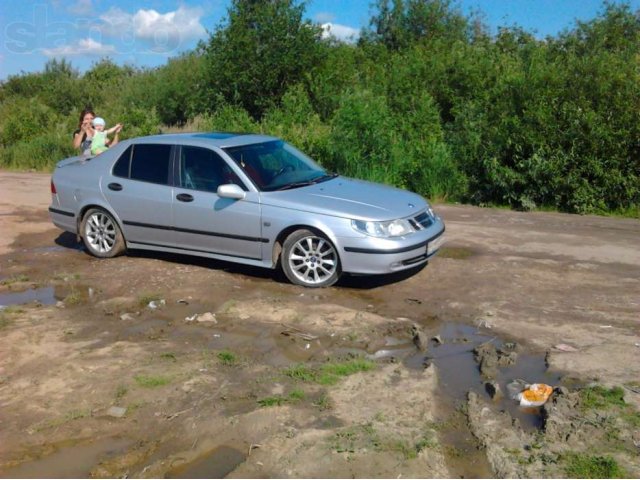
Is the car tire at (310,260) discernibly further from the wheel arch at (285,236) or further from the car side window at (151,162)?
the car side window at (151,162)

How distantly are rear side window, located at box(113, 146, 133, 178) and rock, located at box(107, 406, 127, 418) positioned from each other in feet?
15.4

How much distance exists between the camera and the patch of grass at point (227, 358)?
5.63 m

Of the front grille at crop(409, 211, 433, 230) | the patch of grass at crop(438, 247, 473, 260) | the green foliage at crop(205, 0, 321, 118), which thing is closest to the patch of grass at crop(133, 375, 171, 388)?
the front grille at crop(409, 211, 433, 230)

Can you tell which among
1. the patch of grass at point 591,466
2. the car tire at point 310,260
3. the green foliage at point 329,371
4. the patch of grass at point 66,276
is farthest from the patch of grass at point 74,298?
the patch of grass at point 591,466

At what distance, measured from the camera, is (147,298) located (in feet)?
24.6

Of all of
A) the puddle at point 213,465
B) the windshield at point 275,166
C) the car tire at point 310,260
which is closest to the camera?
the puddle at point 213,465

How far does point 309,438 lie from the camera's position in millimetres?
4316

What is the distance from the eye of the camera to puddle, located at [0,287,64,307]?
7.60m

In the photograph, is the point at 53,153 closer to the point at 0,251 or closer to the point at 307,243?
the point at 0,251

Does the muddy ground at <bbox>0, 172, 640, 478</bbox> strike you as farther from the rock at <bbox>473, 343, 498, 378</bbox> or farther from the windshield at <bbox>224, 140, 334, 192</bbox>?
the windshield at <bbox>224, 140, 334, 192</bbox>

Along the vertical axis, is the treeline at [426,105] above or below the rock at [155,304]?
above

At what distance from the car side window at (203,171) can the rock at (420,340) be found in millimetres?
2855

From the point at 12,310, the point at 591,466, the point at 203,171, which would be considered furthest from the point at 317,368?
the point at 203,171

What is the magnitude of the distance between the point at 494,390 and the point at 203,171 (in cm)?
464
